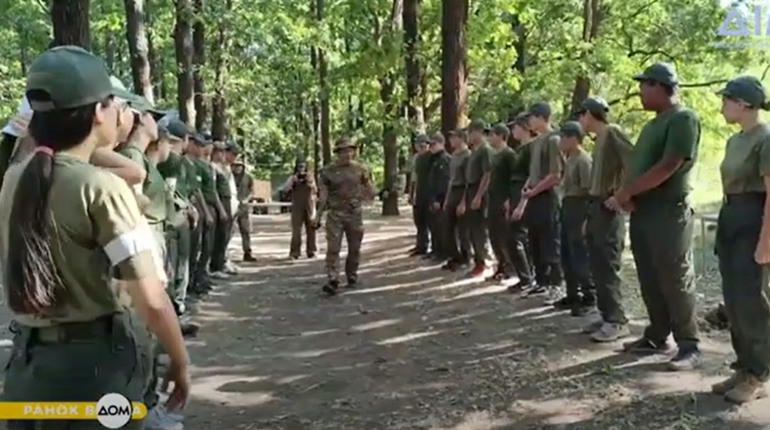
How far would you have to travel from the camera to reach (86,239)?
2.71m

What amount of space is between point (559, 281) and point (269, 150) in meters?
41.0

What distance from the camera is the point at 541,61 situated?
2491 centimetres

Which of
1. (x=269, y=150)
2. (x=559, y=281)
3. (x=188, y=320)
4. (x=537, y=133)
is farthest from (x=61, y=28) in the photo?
(x=269, y=150)

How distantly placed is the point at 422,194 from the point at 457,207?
216 cm

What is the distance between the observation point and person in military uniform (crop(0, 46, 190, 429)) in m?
2.68

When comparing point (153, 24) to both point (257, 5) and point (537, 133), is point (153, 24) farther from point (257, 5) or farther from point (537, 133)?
point (537, 133)

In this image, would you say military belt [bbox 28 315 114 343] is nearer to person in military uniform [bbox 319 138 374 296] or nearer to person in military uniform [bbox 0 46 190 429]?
person in military uniform [bbox 0 46 190 429]

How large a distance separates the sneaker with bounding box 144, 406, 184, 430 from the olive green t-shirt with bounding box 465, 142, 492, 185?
22.8ft

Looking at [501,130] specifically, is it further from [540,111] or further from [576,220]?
[576,220]

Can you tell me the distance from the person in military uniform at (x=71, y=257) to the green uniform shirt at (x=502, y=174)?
8806 mm

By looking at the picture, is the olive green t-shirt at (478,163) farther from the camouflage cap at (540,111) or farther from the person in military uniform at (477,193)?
the camouflage cap at (540,111)

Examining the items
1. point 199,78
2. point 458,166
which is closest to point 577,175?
point 458,166

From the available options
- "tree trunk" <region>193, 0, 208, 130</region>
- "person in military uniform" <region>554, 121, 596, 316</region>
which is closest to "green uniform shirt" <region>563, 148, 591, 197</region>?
"person in military uniform" <region>554, 121, 596, 316</region>

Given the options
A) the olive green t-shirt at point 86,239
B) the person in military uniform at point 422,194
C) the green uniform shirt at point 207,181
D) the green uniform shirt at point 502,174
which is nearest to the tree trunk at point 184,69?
the person in military uniform at point 422,194
